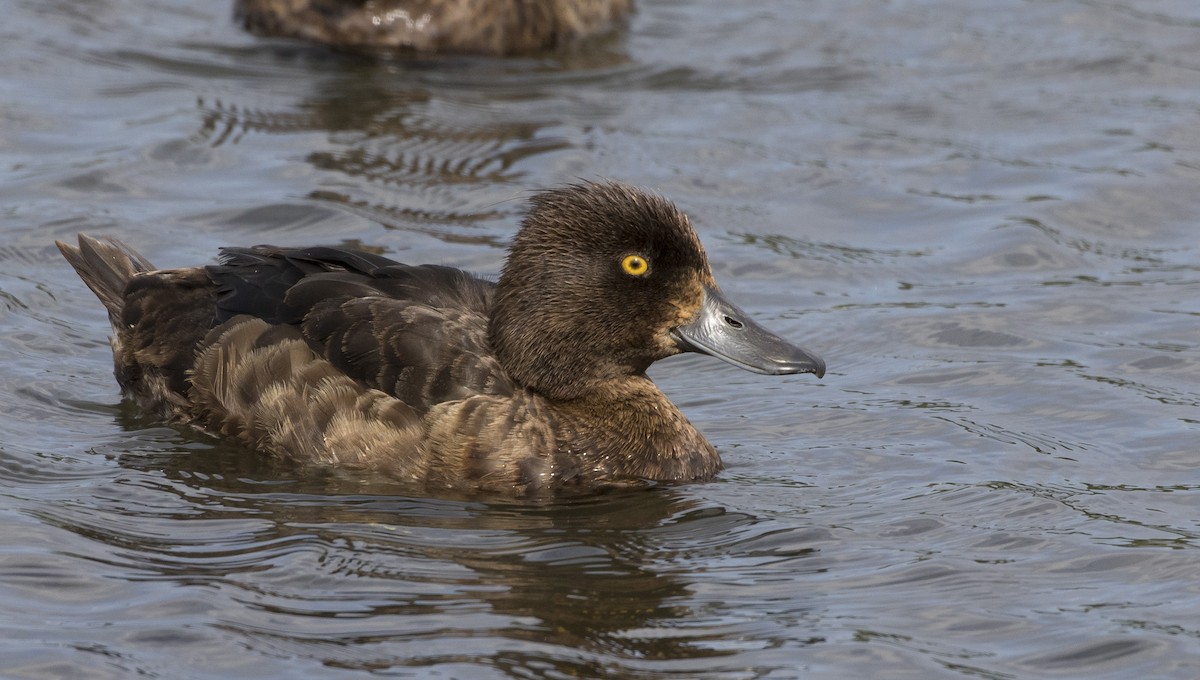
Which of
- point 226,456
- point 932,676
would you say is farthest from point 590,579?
point 226,456

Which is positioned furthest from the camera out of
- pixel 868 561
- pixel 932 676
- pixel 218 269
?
pixel 218 269

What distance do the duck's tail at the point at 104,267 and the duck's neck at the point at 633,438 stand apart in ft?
7.41

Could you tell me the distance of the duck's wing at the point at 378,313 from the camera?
7723mm

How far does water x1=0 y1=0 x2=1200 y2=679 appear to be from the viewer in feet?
21.0

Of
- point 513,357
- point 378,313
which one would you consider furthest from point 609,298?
point 378,313

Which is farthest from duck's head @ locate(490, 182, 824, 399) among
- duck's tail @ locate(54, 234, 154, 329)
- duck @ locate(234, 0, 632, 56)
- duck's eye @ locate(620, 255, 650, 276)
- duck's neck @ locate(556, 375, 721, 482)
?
duck @ locate(234, 0, 632, 56)

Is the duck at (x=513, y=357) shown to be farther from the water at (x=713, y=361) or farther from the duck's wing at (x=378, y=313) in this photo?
the water at (x=713, y=361)

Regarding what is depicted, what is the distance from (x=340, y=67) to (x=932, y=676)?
840 centimetres

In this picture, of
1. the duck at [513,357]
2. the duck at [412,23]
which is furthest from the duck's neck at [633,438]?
the duck at [412,23]

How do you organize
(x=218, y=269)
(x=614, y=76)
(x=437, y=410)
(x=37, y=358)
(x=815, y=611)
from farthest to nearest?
(x=614, y=76)
(x=37, y=358)
(x=218, y=269)
(x=437, y=410)
(x=815, y=611)

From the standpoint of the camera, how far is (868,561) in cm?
700

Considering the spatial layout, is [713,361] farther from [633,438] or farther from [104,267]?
[104,267]

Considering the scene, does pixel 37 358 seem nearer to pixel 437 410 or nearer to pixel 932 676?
pixel 437 410

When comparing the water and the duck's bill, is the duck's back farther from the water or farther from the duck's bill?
the duck's bill
